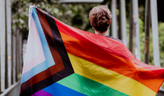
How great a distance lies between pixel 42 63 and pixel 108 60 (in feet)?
2.44

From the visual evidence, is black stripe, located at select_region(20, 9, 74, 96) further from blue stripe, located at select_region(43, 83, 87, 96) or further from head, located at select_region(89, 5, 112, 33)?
head, located at select_region(89, 5, 112, 33)

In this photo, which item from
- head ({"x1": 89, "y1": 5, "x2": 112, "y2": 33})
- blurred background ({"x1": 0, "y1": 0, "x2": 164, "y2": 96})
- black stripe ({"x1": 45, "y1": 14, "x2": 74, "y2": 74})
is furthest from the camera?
blurred background ({"x1": 0, "y1": 0, "x2": 164, "y2": 96})

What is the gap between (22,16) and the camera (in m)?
4.84

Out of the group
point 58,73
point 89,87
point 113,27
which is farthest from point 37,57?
point 113,27

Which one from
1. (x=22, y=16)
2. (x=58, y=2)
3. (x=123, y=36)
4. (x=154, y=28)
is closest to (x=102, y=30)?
(x=154, y=28)

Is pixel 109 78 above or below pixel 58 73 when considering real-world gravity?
below

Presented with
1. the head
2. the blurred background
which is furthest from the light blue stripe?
the blurred background

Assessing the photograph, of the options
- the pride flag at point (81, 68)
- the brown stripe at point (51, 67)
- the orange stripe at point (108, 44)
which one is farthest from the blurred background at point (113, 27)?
the brown stripe at point (51, 67)

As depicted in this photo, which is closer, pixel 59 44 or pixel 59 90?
pixel 59 90

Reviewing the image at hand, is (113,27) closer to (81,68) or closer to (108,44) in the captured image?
(108,44)

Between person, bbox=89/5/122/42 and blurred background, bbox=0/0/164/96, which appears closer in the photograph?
person, bbox=89/5/122/42

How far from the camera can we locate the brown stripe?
1.95 metres

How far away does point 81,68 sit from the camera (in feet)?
6.56

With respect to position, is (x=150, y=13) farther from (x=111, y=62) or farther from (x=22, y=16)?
(x=22, y=16)
